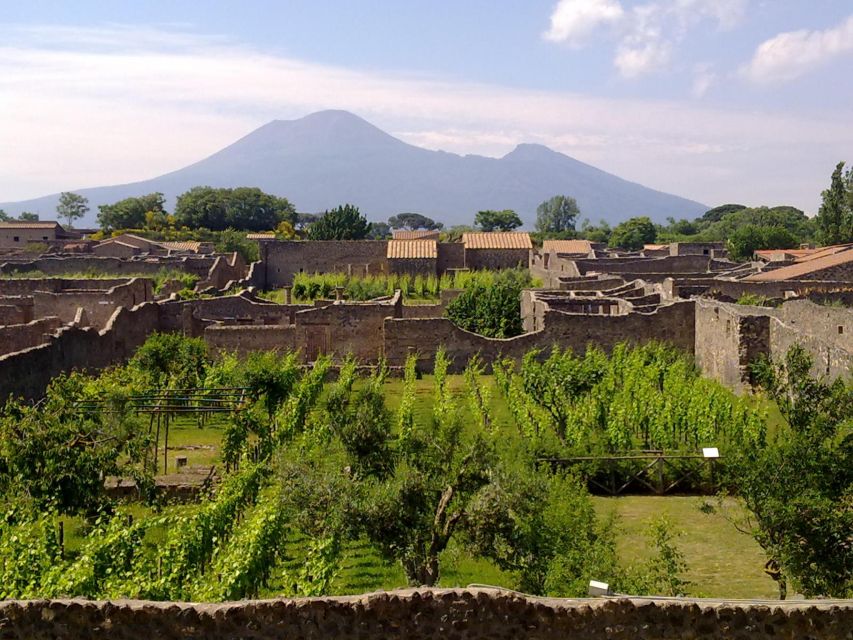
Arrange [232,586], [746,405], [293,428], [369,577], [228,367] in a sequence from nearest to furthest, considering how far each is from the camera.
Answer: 1. [232,586]
2. [369,577]
3. [293,428]
4. [746,405]
5. [228,367]

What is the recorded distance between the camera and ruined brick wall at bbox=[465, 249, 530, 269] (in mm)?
55688

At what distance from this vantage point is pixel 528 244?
57156 mm

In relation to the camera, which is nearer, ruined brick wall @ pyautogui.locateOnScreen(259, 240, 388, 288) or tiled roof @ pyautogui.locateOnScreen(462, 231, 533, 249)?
ruined brick wall @ pyautogui.locateOnScreen(259, 240, 388, 288)

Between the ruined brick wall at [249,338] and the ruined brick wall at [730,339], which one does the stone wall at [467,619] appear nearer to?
the ruined brick wall at [730,339]

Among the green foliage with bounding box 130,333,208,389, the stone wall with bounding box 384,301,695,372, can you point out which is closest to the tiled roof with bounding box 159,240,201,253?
the stone wall with bounding box 384,301,695,372

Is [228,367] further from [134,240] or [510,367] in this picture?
[134,240]

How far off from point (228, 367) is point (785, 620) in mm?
19523

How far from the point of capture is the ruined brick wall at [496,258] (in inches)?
2192

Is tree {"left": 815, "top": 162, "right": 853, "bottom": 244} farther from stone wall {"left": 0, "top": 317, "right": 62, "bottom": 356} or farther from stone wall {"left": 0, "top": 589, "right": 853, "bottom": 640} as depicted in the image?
stone wall {"left": 0, "top": 589, "right": 853, "bottom": 640}

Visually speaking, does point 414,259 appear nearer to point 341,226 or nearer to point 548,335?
point 341,226

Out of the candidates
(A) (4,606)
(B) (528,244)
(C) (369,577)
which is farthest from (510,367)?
(B) (528,244)

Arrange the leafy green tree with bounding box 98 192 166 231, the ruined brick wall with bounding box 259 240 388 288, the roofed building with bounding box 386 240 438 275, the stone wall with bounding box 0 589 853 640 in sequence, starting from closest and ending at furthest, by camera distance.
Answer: the stone wall with bounding box 0 589 853 640, the roofed building with bounding box 386 240 438 275, the ruined brick wall with bounding box 259 240 388 288, the leafy green tree with bounding box 98 192 166 231

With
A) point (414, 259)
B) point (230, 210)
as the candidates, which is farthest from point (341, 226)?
point (230, 210)

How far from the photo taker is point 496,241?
57781 mm
